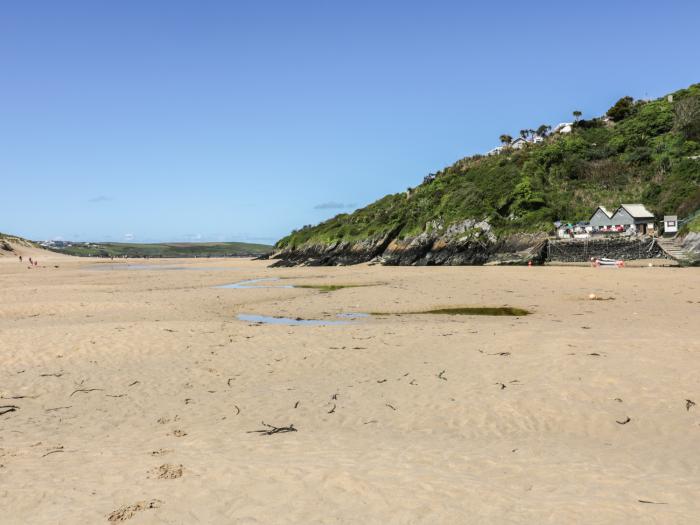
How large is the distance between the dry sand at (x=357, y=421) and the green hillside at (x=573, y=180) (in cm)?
4390

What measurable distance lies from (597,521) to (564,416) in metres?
3.41

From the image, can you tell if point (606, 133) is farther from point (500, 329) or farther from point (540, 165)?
point (500, 329)

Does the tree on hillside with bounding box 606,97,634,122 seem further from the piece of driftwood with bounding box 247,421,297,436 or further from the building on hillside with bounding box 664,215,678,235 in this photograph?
the piece of driftwood with bounding box 247,421,297,436

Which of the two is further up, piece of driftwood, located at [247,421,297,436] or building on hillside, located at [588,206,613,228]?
building on hillside, located at [588,206,613,228]

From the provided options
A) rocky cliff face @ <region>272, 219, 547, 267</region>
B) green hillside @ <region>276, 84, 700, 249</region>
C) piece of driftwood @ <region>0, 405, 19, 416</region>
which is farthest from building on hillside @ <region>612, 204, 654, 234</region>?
piece of driftwood @ <region>0, 405, 19, 416</region>

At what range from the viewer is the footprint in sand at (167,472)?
5391 millimetres

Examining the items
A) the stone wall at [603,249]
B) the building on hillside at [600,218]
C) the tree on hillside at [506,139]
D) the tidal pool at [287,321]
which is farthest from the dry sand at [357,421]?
the tree on hillside at [506,139]

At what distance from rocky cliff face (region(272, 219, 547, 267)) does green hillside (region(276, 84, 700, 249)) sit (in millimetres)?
1415

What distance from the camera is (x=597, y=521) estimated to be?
14.2 feet

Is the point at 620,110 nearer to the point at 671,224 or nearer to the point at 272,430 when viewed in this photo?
the point at 671,224

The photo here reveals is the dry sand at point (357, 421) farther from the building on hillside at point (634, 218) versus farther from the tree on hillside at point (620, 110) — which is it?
the tree on hillside at point (620, 110)

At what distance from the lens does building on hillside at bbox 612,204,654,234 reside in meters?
50.3

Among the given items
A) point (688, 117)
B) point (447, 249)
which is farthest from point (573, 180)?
point (447, 249)

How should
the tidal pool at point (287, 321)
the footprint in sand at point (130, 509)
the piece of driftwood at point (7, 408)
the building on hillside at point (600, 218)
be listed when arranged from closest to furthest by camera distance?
the footprint in sand at point (130, 509)
the piece of driftwood at point (7, 408)
the tidal pool at point (287, 321)
the building on hillside at point (600, 218)
